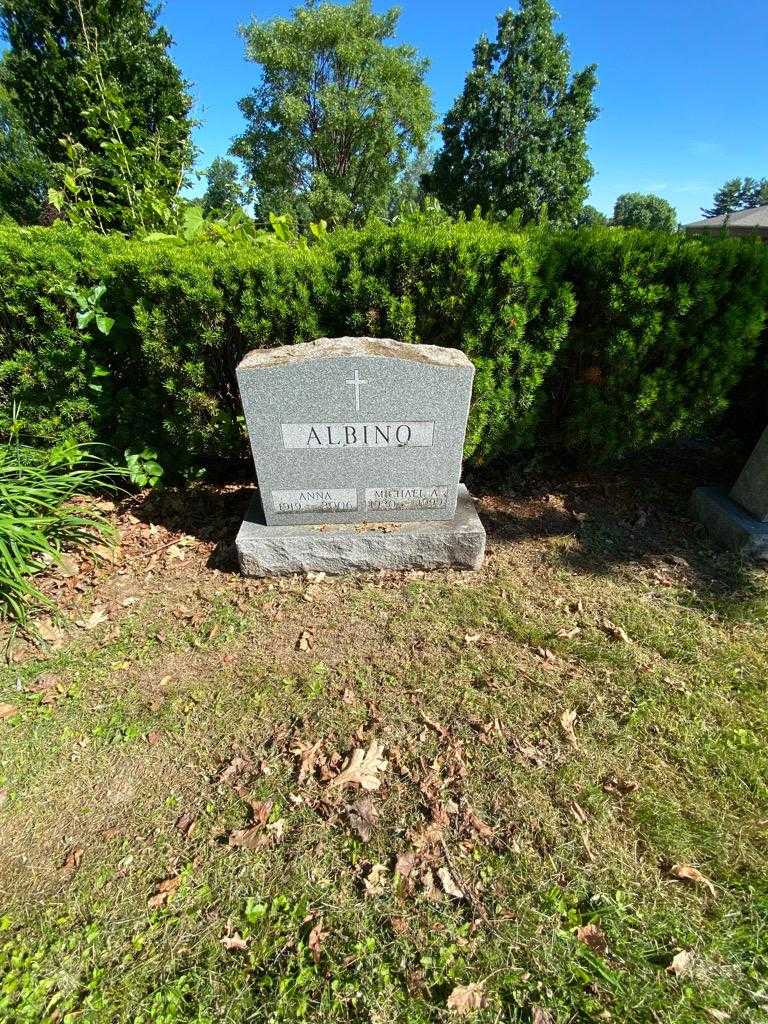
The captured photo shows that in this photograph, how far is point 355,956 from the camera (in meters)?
1.58

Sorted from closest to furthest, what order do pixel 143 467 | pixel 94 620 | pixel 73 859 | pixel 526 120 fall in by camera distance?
1. pixel 73 859
2. pixel 94 620
3. pixel 143 467
4. pixel 526 120

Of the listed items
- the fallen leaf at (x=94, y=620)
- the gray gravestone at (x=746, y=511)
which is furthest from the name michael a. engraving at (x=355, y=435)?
the gray gravestone at (x=746, y=511)

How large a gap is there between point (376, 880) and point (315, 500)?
2.10 metres

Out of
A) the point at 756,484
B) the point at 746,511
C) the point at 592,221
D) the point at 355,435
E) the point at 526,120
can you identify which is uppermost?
the point at 526,120

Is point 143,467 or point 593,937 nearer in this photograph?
point 593,937

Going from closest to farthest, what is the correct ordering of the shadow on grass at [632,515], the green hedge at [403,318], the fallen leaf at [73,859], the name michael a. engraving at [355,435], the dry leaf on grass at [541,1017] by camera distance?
1. the dry leaf on grass at [541,1017]
2. the fallen leaf at [73,859]
3. the name michael a. engraving at [355,435]
4. the green hedge at [403,318]
5. the shadow on grass at [632,515]

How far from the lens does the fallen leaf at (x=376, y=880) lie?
5.72 ft

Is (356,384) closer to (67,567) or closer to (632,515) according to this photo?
(67,567)

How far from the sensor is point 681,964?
1.55 metres

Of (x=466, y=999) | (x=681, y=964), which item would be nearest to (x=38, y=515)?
(x=466, y=999)

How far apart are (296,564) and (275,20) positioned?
27700 mm

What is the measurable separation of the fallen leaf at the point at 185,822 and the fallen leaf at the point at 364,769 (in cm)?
56

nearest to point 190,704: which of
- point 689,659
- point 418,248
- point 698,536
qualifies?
point 689,659

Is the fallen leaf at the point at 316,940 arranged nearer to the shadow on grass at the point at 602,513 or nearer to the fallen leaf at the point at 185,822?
the fallen leaf at the point at 185,822
